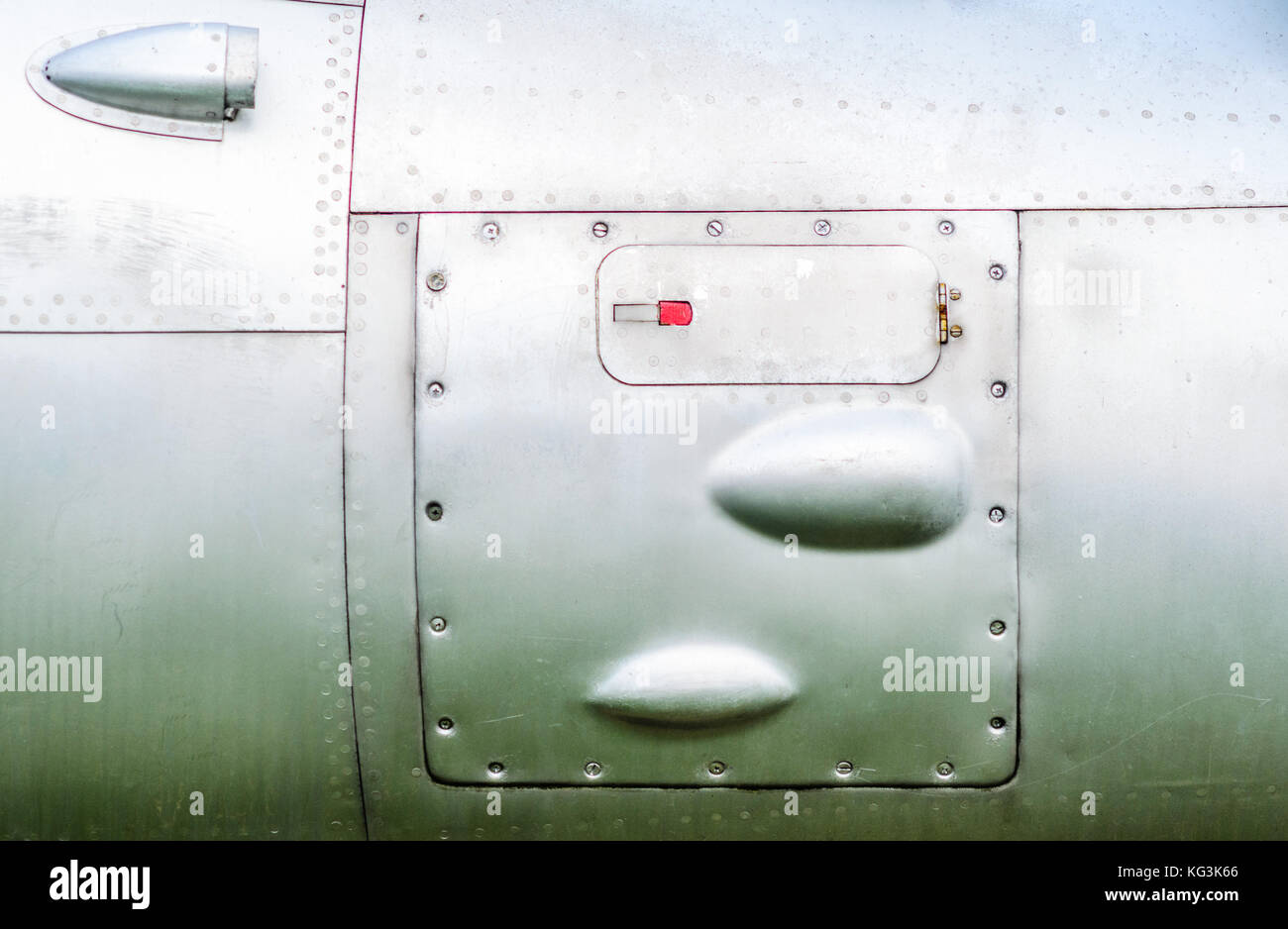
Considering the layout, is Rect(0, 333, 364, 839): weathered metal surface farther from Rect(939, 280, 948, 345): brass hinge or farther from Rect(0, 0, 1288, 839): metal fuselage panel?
Rect(939, 280, 948, 345): brass hinge

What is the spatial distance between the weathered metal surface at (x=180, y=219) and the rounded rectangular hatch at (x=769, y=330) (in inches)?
26.9

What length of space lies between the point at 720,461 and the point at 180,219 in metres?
1.39

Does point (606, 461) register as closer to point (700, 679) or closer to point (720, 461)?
point (720, 461)

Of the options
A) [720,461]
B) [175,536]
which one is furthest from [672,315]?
[175,536]

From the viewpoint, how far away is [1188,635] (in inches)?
101

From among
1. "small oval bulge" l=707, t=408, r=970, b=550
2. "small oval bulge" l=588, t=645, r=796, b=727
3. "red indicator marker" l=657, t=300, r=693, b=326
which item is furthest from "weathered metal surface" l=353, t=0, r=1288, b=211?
"small oval bulge" l=588, t=645, r=796, b=727

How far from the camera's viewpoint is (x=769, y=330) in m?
2.51

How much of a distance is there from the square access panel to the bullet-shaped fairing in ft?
1.97
